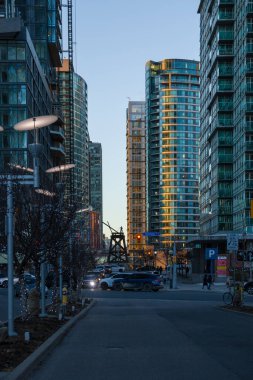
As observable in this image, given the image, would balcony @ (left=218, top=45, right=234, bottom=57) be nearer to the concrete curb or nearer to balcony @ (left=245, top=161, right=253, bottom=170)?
balcony @ (left=245, top=161, right=253, bottom=170)

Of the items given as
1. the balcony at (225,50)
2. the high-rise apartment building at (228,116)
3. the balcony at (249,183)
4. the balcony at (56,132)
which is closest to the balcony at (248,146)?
the high-rise apartment building at (228,116)

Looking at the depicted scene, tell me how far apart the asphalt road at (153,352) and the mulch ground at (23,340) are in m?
0.45

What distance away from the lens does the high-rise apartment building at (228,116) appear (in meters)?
97.6

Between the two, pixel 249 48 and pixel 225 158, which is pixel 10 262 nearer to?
pixel 249 48

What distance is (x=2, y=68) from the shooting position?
88.2 m

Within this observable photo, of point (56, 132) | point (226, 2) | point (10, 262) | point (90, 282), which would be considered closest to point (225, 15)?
point (226, 2)

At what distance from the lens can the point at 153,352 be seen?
14844 mm

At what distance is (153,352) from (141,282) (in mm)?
47857

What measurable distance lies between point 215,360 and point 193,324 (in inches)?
402

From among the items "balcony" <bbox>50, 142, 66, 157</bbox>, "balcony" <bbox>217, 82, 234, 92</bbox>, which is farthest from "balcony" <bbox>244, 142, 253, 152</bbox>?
"balcony" <bbox>50, 142, 66, 157</bbox>

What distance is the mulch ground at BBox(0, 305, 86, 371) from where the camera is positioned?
1262 cm

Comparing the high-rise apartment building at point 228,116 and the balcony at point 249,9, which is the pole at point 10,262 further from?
the balcony at point 249,9

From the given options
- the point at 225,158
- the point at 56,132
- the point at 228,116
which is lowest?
the point at 225,158

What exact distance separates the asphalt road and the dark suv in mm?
38482
